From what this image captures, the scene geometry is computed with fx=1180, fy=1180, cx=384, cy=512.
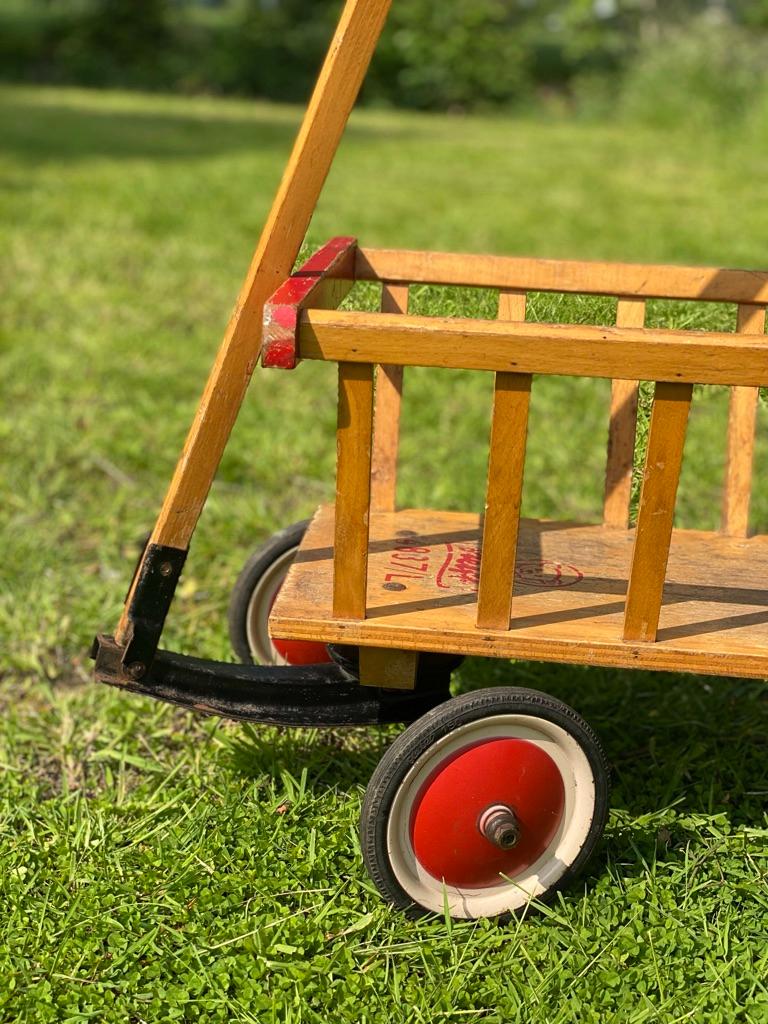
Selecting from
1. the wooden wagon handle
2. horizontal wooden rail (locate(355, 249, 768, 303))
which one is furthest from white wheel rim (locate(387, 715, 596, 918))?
horizontal wooden rail (locate(355, 249, 768, 303))

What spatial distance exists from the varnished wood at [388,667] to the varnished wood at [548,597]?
80 mm

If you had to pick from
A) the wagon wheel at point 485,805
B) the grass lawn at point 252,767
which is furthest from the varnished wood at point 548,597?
the grass lawn at point 252,767

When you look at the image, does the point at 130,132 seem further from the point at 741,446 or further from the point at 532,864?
the point at 532,864

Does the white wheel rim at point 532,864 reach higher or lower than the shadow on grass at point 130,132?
higher

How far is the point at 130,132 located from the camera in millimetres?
12273

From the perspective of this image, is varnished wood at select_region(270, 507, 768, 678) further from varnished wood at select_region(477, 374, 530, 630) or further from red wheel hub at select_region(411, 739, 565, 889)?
red wheel hub at select_region(411, 739, 565, 889)

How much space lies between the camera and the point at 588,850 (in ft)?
6.77

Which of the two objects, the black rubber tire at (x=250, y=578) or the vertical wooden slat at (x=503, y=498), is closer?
the vertical wooden slat at (x=503, y=498)

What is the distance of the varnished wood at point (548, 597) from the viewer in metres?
1.96

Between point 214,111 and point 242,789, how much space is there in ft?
49.4

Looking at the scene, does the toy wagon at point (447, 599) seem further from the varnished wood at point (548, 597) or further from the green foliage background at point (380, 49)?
the green foliage background at point (380, 49)

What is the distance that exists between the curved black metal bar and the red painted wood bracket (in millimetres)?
632

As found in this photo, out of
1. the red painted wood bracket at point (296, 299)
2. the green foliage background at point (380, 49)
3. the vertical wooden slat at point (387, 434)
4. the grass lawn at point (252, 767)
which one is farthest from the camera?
Result: the green foliage background at point (380, 49)

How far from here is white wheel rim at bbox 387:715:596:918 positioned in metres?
1.99
